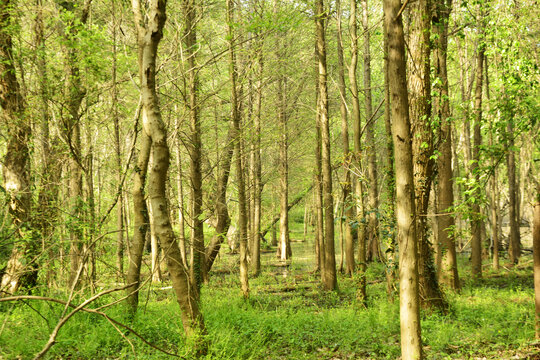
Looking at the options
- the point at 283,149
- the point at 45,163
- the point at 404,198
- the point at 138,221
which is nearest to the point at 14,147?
the point at 45,163

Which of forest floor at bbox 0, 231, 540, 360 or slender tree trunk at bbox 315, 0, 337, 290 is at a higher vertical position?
slender tree trunk at bbox 315, 0, 337, 290

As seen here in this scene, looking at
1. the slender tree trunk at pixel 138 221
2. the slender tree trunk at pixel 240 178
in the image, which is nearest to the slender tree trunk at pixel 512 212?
the slender tree trunk at pixel 240 178

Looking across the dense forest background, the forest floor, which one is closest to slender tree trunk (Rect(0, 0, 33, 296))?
the dense forest background

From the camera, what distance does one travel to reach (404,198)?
389cm

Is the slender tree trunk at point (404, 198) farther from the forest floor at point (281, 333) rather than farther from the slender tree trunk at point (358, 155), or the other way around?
the slender tree trunk at point (358, 155)

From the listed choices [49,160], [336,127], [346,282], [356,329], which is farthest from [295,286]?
[336,127]

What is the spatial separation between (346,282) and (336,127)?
607 inches

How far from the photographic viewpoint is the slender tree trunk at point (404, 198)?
3828 mm

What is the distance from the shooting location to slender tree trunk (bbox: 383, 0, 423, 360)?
3828mm

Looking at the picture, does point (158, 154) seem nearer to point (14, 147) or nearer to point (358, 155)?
point (14, 147)

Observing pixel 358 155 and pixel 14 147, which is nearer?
pixel 14 147

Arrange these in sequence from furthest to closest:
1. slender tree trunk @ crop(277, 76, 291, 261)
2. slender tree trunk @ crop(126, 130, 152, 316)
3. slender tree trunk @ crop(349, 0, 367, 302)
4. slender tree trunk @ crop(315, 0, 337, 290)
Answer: slender tree trunk @ crop(277, 76, 291, 261) → slender tree trunk @ crop(315, 0, 337, 290) → slender tree trunk @ crop(349, 0, 367, 302) → slender tree trunk @ crop(126, 130, 152, 316)

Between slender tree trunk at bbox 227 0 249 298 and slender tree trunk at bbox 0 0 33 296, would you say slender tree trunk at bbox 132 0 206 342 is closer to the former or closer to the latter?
slender tree trunk at bbox 0 0 33 296

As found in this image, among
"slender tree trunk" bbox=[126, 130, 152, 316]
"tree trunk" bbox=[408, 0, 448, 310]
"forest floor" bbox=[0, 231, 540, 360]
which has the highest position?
"tree trunk" bbox=[408, 0, 448, 310]
